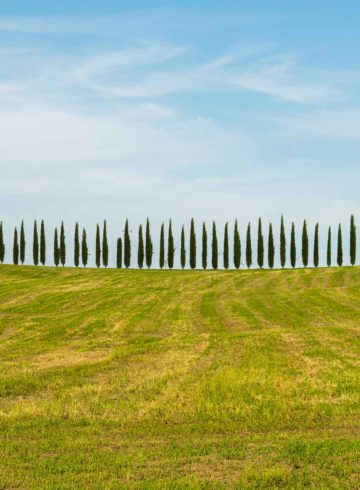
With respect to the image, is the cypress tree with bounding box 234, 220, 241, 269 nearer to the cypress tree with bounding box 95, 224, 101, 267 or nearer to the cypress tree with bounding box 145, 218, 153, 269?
the cypress tree with bounding box 145, 218, 153, 269

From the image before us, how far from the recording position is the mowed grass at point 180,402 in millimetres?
11758

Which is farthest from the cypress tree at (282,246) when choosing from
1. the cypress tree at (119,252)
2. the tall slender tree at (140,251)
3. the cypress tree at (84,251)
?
the cypress tree at (84,251)

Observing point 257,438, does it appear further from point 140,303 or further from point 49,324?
point 140,303

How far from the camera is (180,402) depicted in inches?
680

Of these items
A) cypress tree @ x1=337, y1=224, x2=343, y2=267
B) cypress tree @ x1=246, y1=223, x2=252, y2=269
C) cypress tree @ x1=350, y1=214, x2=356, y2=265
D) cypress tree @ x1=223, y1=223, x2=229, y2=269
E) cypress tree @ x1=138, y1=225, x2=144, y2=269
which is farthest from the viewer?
cypress tree @ x1=138, y1=225, x2=144, y2=269

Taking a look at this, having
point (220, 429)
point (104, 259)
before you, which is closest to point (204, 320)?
point (220, 429)

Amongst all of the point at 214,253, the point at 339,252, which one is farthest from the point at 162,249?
the point at 339,252

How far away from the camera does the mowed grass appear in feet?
38.6

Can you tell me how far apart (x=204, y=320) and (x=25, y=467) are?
96.7 ft

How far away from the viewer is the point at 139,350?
1103 inches

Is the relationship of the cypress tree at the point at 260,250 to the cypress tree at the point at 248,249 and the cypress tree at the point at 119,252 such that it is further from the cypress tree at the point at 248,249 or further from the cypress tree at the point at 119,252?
the cypress tree at the point at 119,252

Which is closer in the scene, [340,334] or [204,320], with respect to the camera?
[340,334]

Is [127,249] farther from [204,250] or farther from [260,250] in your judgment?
[260,250]

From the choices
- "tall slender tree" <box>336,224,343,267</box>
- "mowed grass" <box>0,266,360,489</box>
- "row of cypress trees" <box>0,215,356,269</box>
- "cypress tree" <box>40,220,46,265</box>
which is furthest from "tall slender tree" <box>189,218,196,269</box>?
"mowed grass" <box>0,266,360,489</box>
